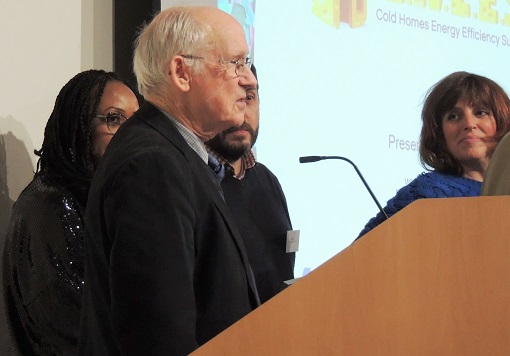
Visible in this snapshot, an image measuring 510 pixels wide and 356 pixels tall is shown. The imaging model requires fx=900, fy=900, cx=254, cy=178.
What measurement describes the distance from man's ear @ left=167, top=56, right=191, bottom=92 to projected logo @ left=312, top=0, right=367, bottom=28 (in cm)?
200

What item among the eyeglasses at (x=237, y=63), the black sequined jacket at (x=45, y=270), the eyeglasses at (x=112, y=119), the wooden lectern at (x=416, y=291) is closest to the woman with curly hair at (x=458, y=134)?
the eyeglasses at (x=112, y=119)

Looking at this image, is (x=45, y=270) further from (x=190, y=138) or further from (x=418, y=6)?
(x=418, y=6)

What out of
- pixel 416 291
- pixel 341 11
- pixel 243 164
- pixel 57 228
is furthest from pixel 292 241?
pixel 416 291

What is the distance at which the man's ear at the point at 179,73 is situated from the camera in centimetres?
198

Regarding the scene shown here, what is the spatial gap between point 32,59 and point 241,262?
1.77 meters

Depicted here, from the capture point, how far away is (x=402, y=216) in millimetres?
1259

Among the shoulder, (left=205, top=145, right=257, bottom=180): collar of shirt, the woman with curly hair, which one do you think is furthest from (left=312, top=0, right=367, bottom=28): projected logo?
the shoulder

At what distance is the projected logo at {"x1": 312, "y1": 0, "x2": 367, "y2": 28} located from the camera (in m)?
3.93

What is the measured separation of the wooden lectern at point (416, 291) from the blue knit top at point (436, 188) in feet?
5.45

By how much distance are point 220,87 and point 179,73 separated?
0.10 meters

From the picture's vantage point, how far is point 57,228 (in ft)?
8.52

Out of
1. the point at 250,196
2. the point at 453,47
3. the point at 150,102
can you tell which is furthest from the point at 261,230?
the point at 453,47

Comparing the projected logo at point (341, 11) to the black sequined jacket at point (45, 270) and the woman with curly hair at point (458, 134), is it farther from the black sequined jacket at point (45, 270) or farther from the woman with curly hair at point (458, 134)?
the black sequined jacket at point (45, 270)

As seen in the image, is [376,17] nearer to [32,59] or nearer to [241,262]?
[32,59]
